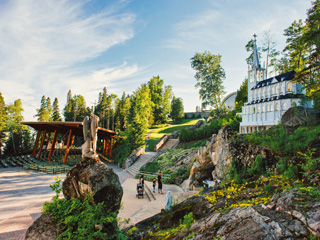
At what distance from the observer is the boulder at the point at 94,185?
5.92m

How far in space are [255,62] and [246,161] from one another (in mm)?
21437

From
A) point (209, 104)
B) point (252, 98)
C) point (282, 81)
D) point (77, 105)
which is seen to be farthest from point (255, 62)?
point (77, 105)

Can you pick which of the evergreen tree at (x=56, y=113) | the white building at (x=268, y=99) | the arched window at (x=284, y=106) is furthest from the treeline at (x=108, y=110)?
the arched window at (x=284, y=106)

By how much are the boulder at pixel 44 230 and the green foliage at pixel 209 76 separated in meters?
32.4

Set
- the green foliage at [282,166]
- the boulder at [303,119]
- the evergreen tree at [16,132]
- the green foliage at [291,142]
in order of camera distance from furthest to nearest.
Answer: the evergreen tree at [16,132] → the boulder at [303,119] → the green foliage at [291,142] → the green foliage at [282,166]

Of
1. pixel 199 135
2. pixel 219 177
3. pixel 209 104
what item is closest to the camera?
pixel 219 177

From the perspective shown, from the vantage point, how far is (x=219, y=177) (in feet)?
35.1

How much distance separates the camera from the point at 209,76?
113 feet

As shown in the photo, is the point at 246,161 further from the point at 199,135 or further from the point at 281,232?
the point at 199,135

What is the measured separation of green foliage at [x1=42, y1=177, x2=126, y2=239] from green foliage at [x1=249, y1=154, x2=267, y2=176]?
232 inches

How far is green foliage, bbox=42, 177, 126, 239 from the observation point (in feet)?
16.4

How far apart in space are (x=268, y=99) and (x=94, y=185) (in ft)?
64.3

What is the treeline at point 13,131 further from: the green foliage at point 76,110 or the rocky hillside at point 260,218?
the rocky hillside at point 260,218

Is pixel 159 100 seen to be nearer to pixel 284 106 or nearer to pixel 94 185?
pixel 284 106
